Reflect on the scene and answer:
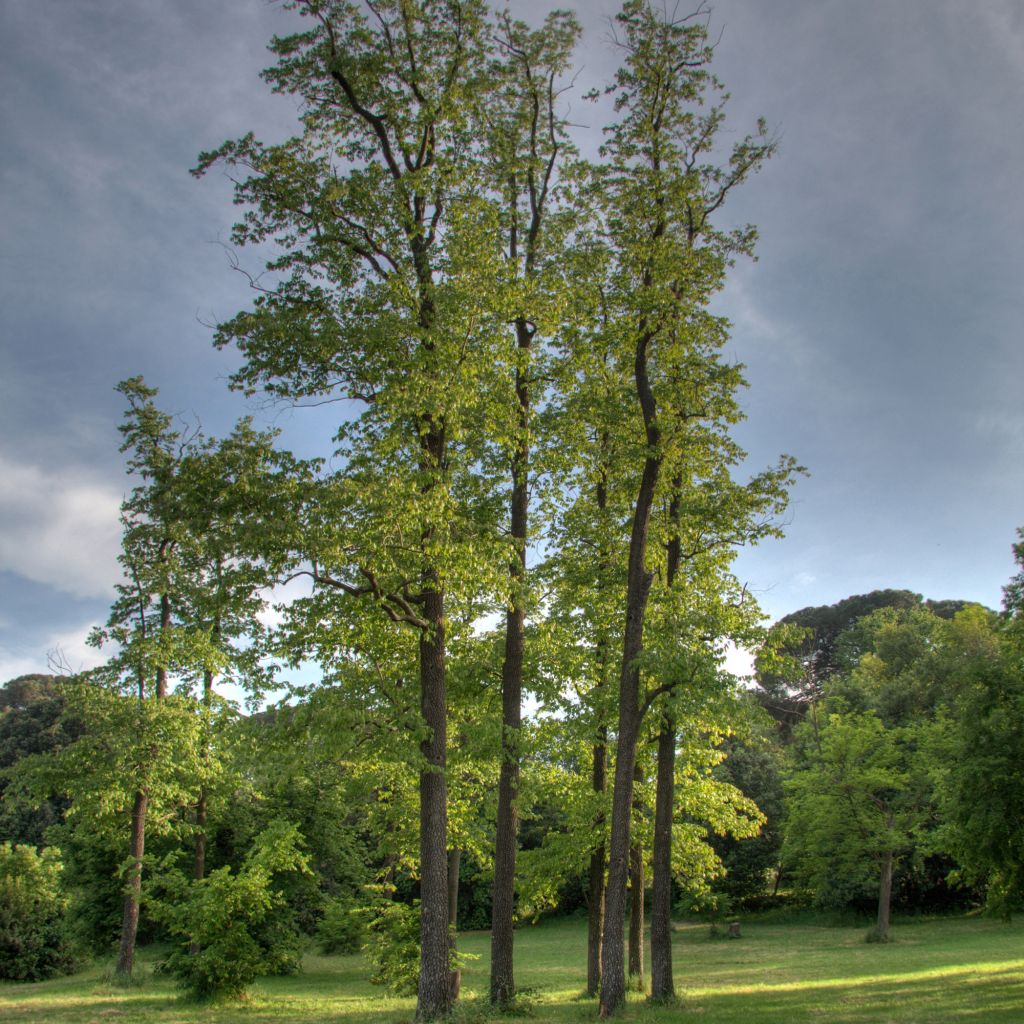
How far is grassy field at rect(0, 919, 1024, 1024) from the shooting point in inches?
528

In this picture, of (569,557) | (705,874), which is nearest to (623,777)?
(569,557)

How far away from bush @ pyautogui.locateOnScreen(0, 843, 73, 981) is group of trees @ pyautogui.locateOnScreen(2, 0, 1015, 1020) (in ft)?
40.5

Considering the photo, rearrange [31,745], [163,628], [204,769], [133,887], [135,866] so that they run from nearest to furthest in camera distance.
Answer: [133,887], [135,866], [204,769], [163,628], [31,745]

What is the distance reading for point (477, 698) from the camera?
54.9 ft

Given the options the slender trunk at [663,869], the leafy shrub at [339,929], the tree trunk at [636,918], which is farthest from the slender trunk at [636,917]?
the leafy shrub at [339,929]

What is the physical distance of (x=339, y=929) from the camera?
29344mm

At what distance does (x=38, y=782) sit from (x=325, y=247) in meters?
17.3

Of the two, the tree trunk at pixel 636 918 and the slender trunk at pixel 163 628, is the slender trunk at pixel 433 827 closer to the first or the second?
the tree trunk at pixel 636 918

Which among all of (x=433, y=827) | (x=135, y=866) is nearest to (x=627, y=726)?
(x=433, y=827)

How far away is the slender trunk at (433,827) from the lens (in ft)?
41.1

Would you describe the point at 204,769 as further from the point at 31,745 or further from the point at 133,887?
the point at 31,745

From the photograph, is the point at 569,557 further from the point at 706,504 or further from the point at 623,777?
the point at 623,777

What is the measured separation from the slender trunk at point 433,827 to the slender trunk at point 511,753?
4.15 ft

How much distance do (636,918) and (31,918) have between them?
2212 centimetres
